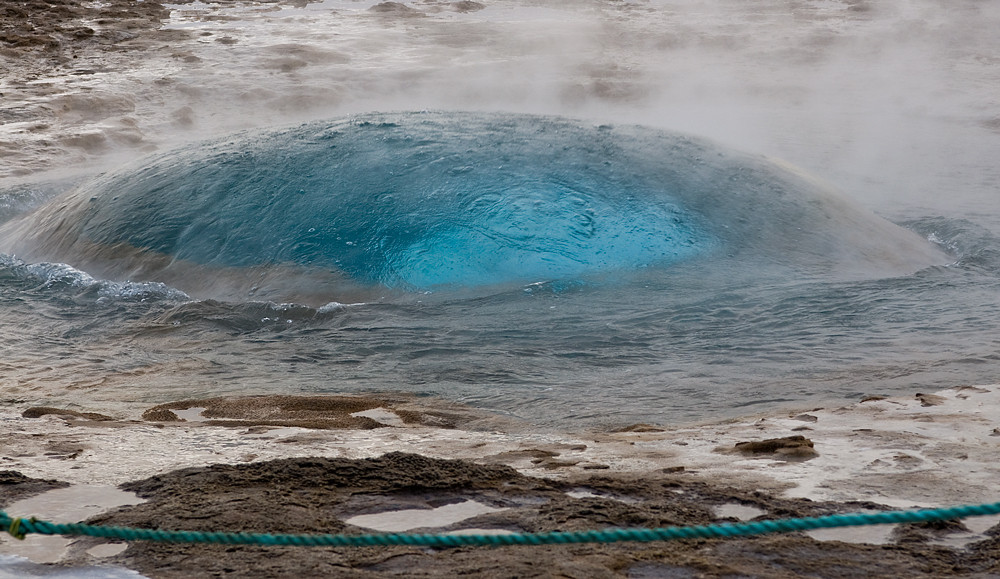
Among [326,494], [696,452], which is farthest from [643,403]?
[326,494]

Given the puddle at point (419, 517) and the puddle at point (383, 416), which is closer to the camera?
the puddle at point (419, 517)

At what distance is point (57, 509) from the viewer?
2.40 meters

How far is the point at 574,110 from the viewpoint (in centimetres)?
1069

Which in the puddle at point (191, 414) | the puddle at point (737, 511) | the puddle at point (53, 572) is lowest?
the puddle at point (191, 414)

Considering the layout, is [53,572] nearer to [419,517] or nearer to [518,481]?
[419,517]

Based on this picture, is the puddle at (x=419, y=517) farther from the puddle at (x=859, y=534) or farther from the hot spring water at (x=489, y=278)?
the hot spring water at (x=489, y=278)

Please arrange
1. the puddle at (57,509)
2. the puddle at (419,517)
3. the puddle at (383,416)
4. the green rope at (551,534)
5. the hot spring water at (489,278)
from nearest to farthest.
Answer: the green rope at (551,534) → the puddle at (57,509) → the puddle at (419,517) → the puddle at (383,416) → the hot spring water at (489,278)

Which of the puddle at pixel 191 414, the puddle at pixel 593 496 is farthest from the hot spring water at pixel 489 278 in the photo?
the puddle at pixel 593 496

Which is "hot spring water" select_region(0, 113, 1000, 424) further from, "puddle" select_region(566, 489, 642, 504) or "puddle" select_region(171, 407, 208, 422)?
"puddle" select_region(566, 489, 642, 504)

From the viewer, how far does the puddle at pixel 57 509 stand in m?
2.12

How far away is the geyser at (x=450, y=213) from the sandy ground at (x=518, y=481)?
145 cm

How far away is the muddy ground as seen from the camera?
2045 millimetres

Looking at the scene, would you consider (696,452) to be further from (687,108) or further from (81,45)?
(81,45)

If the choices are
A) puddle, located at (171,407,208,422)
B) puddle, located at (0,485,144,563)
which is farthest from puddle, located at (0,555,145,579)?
puddle, located at (171,407,208,422)
